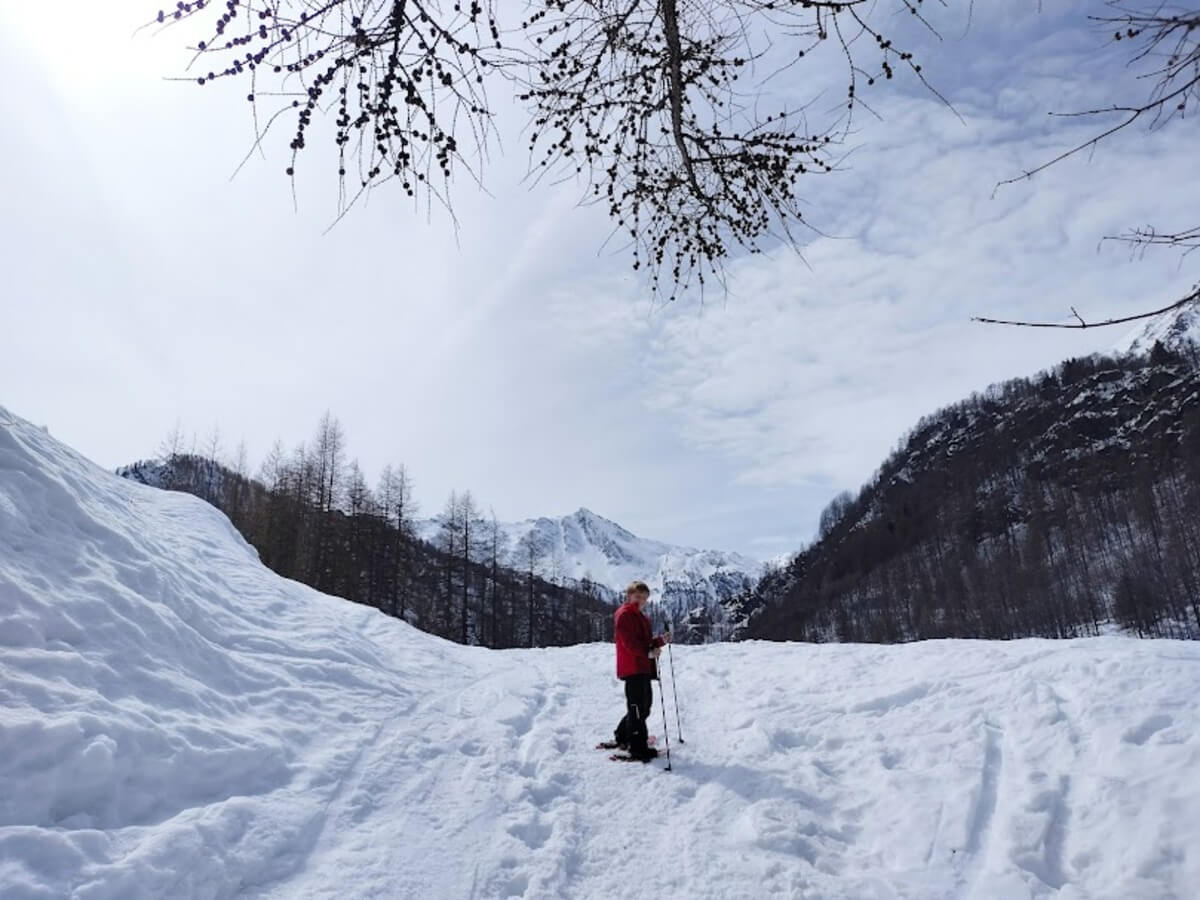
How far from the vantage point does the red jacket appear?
7.88 m

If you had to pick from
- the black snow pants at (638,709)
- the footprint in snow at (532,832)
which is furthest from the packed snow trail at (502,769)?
the black snow pants at (638,709)

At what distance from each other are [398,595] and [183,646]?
1404 inches

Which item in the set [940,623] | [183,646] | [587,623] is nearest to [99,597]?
[183,646]

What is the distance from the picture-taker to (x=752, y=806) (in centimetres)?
614

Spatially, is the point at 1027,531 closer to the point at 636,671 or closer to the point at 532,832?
the point at 636,671

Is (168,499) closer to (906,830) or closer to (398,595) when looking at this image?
(906,830)

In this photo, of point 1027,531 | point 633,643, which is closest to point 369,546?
point 633,643

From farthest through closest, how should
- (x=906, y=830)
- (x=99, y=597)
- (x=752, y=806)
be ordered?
(x=99, y=597), (x=752, y=806), (x=906, y=830)

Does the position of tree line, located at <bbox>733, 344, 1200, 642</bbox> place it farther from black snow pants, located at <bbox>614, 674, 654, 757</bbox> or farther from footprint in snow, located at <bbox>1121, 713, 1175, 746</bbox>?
black snow pants, located at <bbox>614, 674, 654, 757</bbox>

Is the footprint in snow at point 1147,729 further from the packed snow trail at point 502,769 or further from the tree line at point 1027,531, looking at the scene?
the tree line at point 1027,531

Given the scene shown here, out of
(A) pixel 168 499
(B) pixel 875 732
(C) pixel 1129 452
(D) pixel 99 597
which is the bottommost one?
(B) pixel 875 732

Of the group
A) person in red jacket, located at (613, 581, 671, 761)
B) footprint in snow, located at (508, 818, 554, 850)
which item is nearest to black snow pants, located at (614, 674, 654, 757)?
person in red jacket, located at (613, 581, 671, 761)

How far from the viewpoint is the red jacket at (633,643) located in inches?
310

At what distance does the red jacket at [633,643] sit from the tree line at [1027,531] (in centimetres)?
8143
